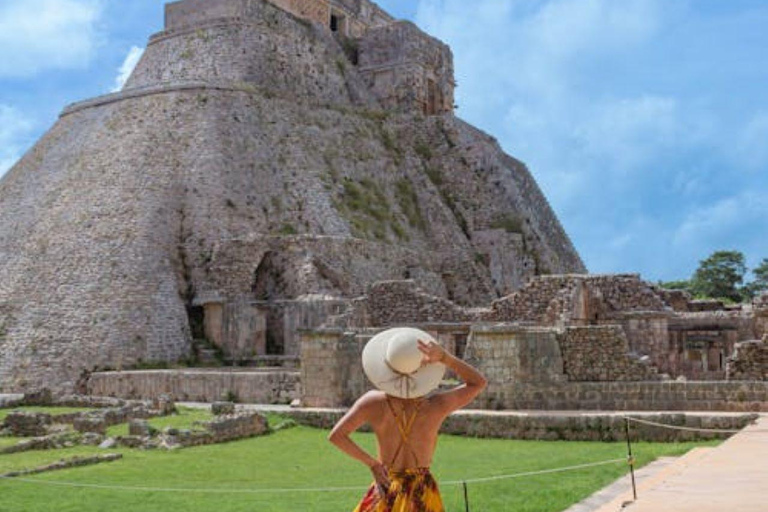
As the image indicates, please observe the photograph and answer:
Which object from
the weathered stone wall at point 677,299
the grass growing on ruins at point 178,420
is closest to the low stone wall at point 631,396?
the grass growing on ruins at point 178,420

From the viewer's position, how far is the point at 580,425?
16.1m

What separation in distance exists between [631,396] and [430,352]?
40.0ft

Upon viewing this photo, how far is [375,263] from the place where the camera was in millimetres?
33906

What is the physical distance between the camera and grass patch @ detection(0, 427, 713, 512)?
35.9ft

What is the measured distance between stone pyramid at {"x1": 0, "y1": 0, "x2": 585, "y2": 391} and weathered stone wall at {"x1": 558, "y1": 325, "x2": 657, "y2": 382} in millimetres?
13448

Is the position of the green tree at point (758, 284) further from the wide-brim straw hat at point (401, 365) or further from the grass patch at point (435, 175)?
the wide-brim straw hat at point (401, 365)

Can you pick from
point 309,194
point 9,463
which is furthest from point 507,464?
point 309,194

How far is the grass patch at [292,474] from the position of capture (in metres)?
10.9

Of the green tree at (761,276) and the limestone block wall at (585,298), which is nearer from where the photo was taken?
the limestone block wall at (585,298)

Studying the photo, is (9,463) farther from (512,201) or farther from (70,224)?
(512,201)

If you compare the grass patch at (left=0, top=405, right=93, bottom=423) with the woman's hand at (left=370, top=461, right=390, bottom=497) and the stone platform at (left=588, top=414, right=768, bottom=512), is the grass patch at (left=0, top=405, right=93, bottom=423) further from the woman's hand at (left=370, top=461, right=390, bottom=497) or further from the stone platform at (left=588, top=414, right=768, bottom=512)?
the woman's hand at (left=370, top=461, right=390, bottom=497)

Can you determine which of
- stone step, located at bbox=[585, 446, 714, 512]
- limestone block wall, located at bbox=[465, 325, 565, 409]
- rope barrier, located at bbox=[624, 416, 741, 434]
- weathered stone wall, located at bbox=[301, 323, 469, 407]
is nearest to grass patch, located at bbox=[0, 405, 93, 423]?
weathered stone wall, located at bbox=[301, 323, 469, 407]

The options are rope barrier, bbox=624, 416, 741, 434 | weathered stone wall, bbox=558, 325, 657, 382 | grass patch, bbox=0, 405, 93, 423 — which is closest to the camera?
rope barrier, bbox=624, 416, 741, 434

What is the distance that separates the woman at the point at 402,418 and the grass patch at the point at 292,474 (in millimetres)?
4273
